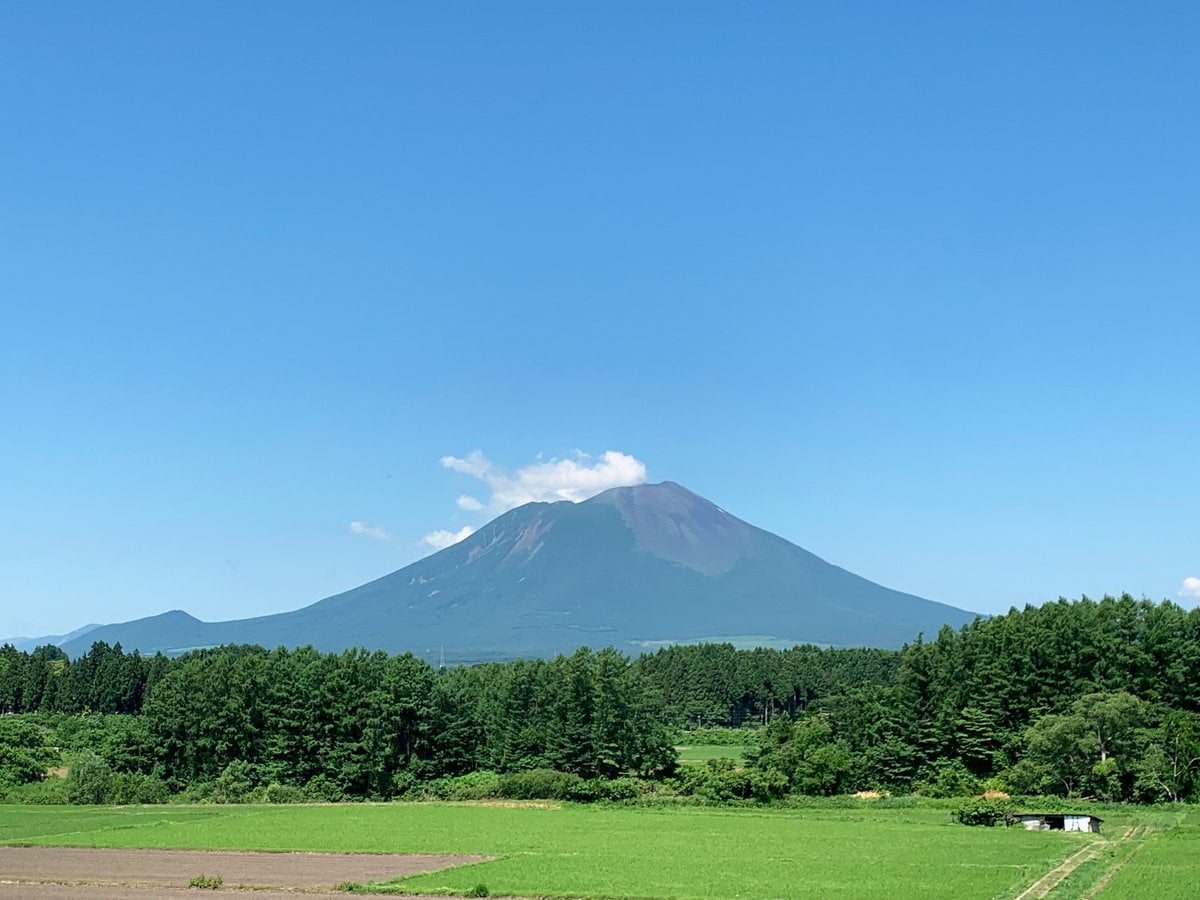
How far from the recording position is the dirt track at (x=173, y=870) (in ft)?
97.4

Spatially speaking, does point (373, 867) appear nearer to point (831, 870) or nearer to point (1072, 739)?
point (831, 870)

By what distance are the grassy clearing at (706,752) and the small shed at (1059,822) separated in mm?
39502

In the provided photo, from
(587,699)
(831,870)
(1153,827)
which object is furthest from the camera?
(587,699)

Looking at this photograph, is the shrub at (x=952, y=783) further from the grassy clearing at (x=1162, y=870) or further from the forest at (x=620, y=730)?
the grassy clearing at (x=1162, y=870)

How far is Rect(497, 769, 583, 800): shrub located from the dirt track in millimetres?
22687

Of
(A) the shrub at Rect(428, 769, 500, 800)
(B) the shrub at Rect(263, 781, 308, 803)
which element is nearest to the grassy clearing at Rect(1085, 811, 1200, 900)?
(A) the shrub at Rect(428, 769, 500, 800)

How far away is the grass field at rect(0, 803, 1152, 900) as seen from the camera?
2948cm

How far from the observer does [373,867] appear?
1313 inches

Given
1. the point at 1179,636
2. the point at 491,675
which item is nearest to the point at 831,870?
the point at 1179,636

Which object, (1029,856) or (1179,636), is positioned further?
(1179,636)

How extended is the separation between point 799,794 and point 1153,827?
19212mm

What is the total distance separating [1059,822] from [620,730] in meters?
27.5

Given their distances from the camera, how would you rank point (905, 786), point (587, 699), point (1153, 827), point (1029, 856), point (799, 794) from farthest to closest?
1. point (587, 699)
2. point (905, 786)
3. point (799, 794)
4. point (1153, 827)
5. point (1029, 856)

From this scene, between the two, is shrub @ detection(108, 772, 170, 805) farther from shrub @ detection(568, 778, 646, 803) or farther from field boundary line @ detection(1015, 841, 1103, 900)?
field boundary line @ detection(1015, 841, 1103, 900)
